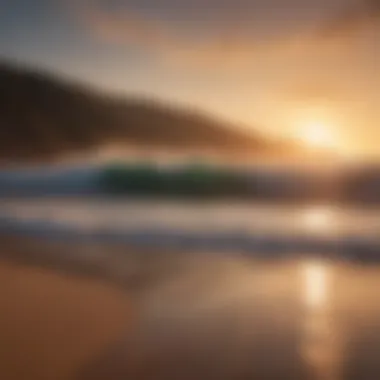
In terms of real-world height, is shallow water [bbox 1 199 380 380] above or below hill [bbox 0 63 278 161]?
below

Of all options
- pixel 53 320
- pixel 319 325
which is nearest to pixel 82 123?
pixel 53 320

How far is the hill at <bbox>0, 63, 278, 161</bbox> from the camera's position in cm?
97

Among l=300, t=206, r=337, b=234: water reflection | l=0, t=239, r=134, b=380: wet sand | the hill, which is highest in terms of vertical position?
the hill

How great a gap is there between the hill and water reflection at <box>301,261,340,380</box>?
0.21 metres

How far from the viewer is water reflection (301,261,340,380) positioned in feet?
2.61

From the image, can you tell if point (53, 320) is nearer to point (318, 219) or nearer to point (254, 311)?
point (254, 311)

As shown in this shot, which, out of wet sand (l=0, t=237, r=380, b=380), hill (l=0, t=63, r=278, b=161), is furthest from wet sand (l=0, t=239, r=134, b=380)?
hill (l=0, t=63, r=278, b=161)

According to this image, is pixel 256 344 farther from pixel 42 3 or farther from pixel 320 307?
pixel 42 3

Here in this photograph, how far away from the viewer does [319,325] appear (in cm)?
84

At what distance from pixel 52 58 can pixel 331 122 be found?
0.47 metres

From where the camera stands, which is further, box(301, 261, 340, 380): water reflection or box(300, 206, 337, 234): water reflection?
box(300, 206, 337, 234): water reflection

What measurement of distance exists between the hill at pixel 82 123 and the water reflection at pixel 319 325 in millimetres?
207

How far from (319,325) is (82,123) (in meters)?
0.50

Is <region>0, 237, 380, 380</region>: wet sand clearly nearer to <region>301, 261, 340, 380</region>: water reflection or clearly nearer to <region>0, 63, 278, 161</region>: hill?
<region>301, 261, 340, 380</region>: water reflection
